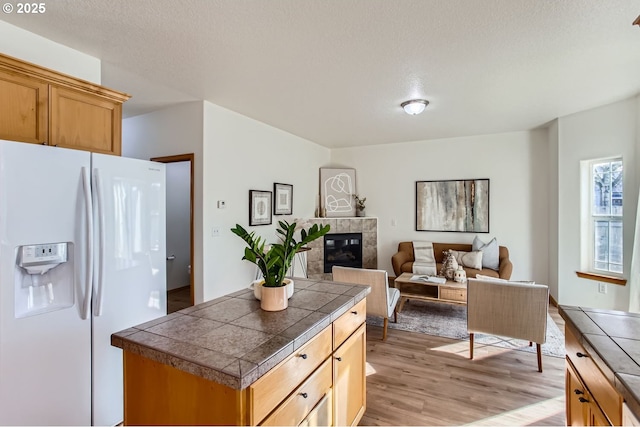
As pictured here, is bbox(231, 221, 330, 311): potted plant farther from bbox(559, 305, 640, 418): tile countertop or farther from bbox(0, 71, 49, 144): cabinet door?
bbox(0, 71, 49, 144): cabinet door

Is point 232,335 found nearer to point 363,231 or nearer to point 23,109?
point 23,109

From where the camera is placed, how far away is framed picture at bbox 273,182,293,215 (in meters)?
4.53

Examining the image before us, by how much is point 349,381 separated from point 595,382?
110cm

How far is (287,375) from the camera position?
115cm

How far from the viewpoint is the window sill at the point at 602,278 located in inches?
136

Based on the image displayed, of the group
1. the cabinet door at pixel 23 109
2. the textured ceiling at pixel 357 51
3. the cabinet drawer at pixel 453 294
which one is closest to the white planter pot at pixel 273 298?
the textured ceiling at pixel 357 51

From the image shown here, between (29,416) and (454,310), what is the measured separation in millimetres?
4231

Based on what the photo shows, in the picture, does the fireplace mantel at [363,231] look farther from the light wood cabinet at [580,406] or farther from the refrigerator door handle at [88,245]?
the light wood cabinet at [580,406]

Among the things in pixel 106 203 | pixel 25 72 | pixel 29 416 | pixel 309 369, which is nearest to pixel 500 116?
pixel 309 369

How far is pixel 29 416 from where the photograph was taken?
1.58 metres

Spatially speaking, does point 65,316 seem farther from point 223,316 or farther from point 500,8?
point 500,8

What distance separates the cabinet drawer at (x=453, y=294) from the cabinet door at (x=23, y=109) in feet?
13.1

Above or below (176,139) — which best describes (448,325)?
below

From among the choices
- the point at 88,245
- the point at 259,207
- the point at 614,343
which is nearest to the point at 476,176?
the point at 259,207
